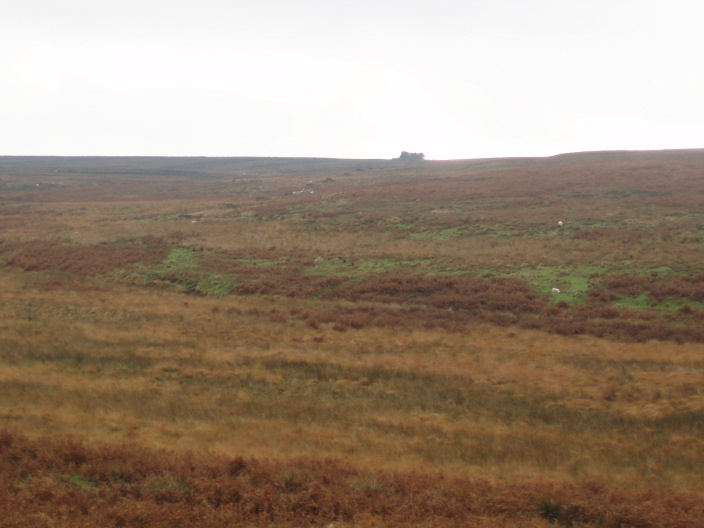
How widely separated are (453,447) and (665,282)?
20344 mm

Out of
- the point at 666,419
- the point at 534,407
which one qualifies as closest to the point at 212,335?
the point at 534,407

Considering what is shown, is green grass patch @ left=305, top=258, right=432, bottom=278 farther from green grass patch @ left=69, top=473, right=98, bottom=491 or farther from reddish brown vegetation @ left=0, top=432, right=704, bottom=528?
green grass patch @ left=69, top=473, right=98, bottom=491

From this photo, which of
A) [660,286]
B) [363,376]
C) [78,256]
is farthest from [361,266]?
[78,256]

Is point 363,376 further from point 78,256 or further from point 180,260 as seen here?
point 78,256

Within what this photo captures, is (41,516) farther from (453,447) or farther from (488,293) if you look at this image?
(488,293)

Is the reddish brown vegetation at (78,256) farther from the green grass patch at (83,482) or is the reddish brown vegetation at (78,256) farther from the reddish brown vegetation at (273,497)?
the reddish brown vegetation at (273,497)

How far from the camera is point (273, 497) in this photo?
793 cm

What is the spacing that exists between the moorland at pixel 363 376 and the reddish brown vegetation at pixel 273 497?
39 millimetres

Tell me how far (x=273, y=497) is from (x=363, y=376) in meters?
8.44

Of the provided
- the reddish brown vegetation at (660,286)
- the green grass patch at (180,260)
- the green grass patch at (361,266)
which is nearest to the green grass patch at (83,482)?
the green grass patch at (361,266)

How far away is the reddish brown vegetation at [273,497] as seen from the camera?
23.8 feet

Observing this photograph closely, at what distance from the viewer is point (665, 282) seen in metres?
26.0

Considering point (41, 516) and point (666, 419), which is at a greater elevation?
point (41, 516)

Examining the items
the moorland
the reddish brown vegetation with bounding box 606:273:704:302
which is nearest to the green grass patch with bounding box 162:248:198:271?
the moorland
